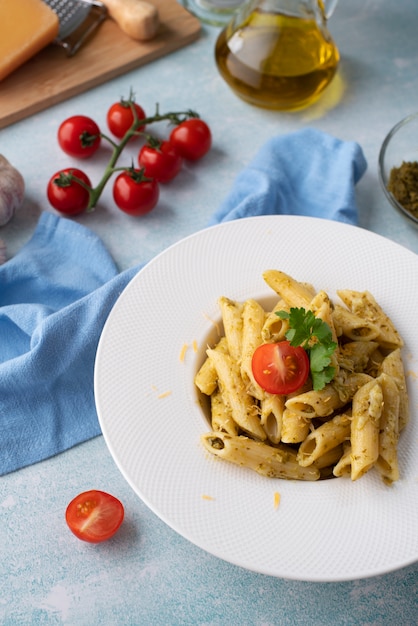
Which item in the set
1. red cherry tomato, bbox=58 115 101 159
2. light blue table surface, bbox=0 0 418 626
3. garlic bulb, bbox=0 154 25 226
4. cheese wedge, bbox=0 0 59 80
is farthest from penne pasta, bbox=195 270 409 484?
cheese wedge, bbox=0 0 59 80

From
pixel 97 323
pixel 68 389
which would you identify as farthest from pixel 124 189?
pixel 68 389

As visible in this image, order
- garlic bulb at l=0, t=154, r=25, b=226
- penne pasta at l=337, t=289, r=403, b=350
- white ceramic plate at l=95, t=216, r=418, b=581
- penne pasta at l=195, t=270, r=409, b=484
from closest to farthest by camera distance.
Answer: white ceramic plate at l=95, t=216, r=418, b=581
penne pasta at l=195, t=270, r=409, b=484
penne pasta at l=337, t=289, r=403, b=350
garlic bulb at l=0, t=154, r=25, b=226

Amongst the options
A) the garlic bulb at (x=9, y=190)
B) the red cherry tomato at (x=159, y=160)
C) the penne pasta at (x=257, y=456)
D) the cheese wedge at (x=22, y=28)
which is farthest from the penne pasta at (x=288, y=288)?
the cheese wedge at (x=22, y=28)

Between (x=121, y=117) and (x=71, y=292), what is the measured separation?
0.74 m

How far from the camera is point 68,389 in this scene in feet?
6.91

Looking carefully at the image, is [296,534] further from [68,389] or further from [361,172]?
[361,172]

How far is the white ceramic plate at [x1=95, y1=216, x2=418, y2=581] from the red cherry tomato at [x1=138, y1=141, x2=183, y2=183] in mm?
584

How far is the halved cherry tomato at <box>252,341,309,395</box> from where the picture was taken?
166 centimetres

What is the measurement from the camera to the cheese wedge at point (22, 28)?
109 inches

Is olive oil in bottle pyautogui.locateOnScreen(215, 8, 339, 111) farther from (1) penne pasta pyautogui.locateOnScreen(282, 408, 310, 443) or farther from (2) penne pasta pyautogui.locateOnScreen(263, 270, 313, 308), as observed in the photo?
(1) penne pasta pyautogui.locateOnScreen(282, 408, 310, 443)

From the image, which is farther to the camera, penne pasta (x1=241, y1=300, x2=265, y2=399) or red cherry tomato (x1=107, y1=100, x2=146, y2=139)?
red cherry tomato (x1=107, y1=100, x2=146, y2=139)

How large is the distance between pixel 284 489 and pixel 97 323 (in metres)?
0.79

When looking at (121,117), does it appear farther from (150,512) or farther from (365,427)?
(365,427)

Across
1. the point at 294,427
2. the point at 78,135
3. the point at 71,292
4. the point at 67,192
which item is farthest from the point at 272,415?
the point at 78,135
